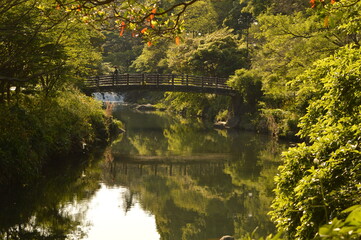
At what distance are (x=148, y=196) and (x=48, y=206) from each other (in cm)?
326

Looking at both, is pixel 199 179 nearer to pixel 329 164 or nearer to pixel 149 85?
pixel 329 164

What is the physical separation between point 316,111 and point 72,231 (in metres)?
6.12

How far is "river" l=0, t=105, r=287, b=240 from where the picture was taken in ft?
37.3

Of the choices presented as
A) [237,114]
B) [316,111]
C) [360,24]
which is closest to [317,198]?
[316,111]

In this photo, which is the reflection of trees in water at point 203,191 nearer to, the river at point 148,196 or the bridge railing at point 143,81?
the river at point 148,196

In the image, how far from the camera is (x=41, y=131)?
15.8m

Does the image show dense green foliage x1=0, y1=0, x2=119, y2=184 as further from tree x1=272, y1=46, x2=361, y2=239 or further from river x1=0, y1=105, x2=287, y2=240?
tree x1=272, y1=46, x2=361, y2=239

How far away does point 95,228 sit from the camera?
11438mm

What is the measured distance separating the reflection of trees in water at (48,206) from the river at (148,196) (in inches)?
0.8

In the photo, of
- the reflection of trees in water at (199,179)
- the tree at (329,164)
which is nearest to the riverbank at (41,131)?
the reflection of trees in water at (199,179)

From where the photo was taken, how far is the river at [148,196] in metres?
11.4

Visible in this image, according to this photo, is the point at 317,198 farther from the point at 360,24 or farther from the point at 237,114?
the point at 237,114

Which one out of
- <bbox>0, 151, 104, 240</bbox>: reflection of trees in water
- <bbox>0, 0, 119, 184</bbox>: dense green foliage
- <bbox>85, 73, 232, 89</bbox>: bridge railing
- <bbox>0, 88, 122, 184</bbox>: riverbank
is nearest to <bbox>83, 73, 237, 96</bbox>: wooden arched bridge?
<bbox>85, 73, 232, 89</bbox>: bridge railing

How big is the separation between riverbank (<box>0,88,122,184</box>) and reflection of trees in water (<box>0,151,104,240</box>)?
474mm
